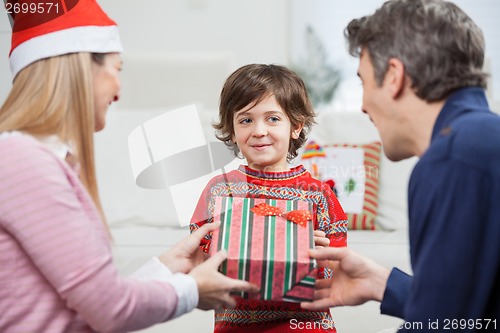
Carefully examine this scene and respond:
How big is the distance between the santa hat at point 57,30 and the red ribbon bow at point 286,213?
1.46 feet

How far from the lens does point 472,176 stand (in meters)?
0.94

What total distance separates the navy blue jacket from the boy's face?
60cm

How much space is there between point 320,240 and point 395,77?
0.45 m

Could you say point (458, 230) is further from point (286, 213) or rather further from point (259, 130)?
point (259, 130)

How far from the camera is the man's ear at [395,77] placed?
1.12m

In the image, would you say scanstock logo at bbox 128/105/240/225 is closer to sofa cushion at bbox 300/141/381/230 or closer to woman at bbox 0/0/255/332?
sofa cushion at bbox 300/141/381/230

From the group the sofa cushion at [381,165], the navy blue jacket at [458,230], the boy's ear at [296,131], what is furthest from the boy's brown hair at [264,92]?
the sofa cushion at [381,165]

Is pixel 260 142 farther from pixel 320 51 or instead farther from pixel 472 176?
pixel 320 51

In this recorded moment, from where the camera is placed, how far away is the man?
0.94 m

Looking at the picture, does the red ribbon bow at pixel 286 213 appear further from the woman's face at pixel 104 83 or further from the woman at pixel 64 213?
the woman's face at pixel 104 83

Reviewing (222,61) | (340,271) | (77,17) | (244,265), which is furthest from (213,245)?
(222,61)

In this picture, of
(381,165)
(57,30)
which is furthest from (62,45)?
(381,165)

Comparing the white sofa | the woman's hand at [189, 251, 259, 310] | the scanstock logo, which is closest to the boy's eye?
the scanstock logo

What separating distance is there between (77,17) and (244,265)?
579 mm
